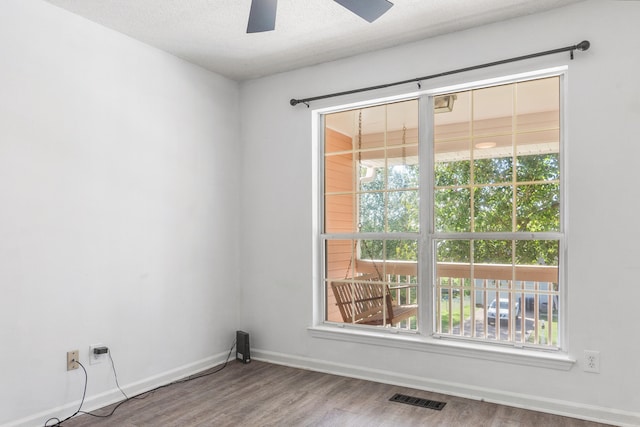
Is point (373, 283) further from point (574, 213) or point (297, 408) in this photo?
point (574, 213)

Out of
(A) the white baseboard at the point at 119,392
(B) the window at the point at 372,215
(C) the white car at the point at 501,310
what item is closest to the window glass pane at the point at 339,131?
(B) the window at the point at 372,215

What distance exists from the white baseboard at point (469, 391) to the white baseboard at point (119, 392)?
19.9 inches

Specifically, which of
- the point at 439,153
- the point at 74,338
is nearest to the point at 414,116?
the point at 439,153

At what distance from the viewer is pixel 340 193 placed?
380 cm

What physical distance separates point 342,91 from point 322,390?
2338 mm

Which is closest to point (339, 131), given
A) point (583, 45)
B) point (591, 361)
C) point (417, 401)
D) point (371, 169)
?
point (371, 169)

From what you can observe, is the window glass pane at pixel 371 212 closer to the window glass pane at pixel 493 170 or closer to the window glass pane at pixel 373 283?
the window glass pane at pixel 373 283

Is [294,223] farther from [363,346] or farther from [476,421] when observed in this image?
[476,421]

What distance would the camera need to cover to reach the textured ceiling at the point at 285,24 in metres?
2.79

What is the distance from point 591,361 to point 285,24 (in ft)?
9.60

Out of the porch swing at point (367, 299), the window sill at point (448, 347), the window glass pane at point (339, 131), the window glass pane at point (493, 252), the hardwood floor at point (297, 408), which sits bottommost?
the hardwood floor at point (297, 408)

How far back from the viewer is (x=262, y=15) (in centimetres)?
221

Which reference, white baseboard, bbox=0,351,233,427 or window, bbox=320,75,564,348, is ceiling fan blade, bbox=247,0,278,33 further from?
white baseboard, bbox=0,351,233,427

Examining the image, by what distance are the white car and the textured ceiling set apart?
1933mm
